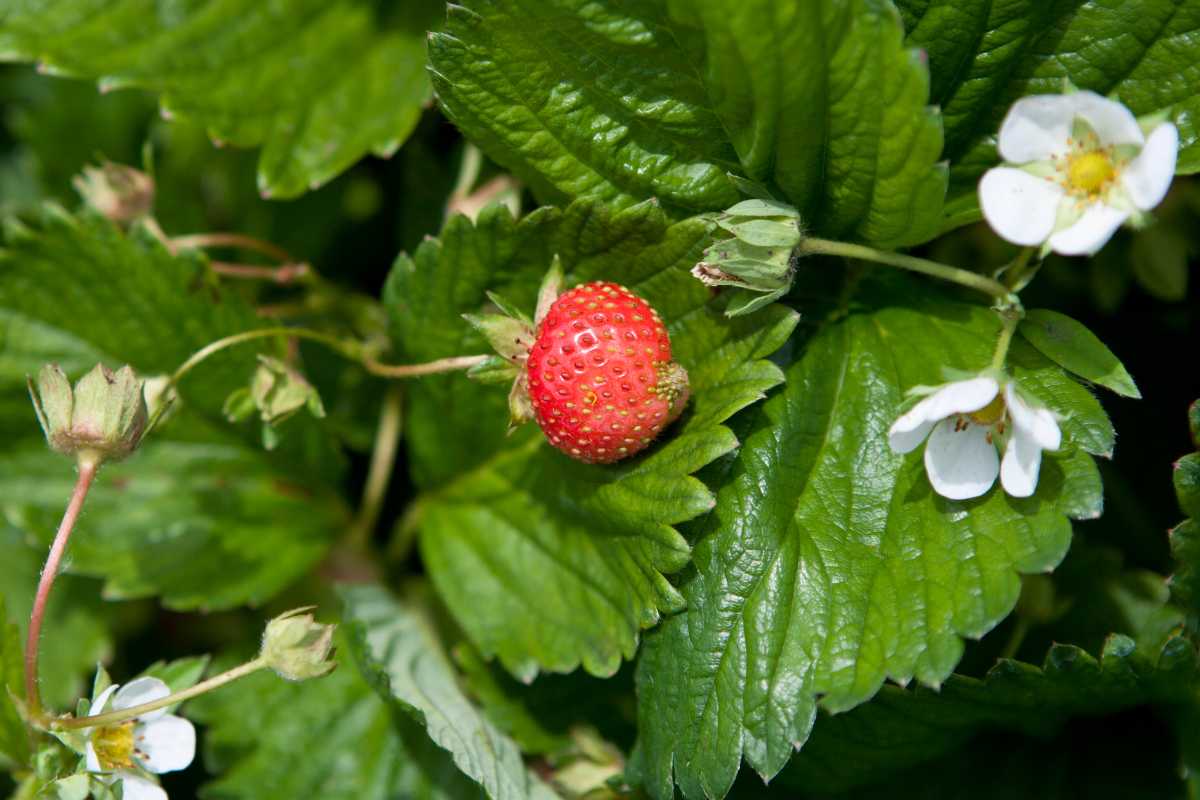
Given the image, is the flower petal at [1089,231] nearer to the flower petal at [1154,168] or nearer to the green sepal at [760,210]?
the flower petal at [1154,168]

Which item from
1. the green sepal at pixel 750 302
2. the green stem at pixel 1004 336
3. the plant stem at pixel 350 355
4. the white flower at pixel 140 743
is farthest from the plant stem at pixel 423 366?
the green stem at pixel 1004 336

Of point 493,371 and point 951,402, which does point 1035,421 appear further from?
point 493,371

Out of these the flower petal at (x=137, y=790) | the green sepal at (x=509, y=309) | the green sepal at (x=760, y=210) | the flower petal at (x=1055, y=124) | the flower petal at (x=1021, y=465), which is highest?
the flower petal at (x=1055, y=124)

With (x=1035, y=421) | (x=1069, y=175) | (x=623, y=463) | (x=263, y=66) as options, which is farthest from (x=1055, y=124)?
(x=263, y=66)

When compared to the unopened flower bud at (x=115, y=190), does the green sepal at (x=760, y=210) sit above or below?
above

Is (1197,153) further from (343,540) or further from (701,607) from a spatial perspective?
(343,540)

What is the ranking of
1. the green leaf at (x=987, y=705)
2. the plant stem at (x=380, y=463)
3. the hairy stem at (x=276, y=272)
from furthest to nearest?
the plant stem at (x=380, y=463), the hairy stem at (x=276, y=272), the green leaf at (x=987, y=705)

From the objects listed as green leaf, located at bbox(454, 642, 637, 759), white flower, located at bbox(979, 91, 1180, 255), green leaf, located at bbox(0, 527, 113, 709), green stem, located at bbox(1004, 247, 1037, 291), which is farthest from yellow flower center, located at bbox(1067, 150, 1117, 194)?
green leaf, located at bbox(0, 527, 113, 709)
